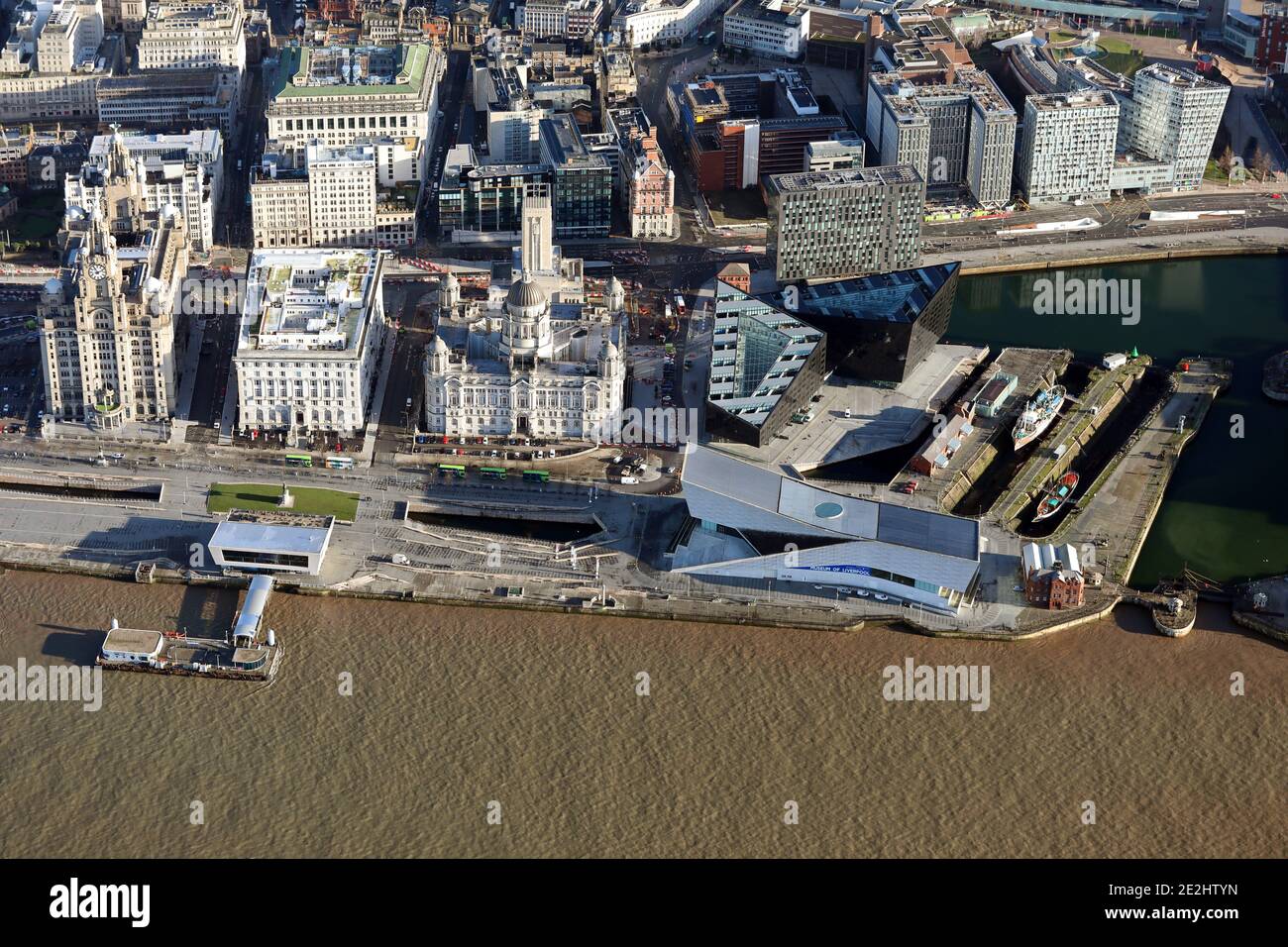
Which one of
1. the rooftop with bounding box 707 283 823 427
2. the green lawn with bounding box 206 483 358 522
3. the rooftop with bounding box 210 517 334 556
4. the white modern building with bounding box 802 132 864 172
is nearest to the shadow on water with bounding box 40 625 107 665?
the rooftop with bounding box 210 517 334 556

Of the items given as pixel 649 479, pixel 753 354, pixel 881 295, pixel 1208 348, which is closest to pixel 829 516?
pixel 649 479

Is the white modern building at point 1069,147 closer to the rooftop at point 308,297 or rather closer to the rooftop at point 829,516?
the rooftop at point 829,516

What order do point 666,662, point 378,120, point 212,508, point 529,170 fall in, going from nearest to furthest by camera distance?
point 666,662
point 212,508
point 529,170
point 378,120

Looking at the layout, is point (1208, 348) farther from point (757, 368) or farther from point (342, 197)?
point (342, 197)

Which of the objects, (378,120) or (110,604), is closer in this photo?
(110,604)

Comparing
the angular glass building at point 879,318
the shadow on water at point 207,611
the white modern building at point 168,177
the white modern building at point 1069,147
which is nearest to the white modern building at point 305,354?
the shadow on water at point 207,611

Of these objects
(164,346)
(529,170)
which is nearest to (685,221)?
(529,170)

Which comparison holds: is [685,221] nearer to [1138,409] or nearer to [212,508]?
[1138,409]

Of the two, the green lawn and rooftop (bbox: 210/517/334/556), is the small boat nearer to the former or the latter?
the green lawn
